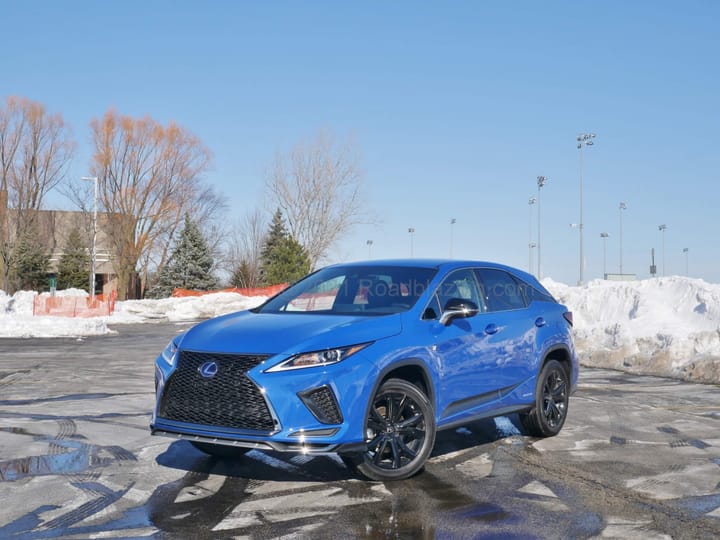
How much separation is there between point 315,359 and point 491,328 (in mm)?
2149

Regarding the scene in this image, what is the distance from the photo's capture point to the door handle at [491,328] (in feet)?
23.5

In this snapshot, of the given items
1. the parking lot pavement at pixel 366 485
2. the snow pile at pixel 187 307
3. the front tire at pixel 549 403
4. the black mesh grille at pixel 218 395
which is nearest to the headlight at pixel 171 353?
the black mesh grille at pixel 218 395

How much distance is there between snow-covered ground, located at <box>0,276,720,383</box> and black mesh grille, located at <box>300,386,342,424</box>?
10.1 meters

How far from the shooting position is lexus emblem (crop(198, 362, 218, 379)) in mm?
5727

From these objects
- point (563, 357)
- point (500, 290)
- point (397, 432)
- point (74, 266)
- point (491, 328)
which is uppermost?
point (74, 266)

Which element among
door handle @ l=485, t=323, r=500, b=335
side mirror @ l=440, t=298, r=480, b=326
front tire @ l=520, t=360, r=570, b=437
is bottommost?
front tire @ l=520, t=360, r=570, b=437

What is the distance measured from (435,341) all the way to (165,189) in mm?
51160

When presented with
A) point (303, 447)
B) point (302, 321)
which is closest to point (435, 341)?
point (302, 321)

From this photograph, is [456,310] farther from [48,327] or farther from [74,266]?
[74,266]

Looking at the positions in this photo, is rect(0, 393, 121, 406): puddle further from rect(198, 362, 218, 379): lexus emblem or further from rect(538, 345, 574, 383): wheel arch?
rect(538, 345, 574, 383): wheel arch

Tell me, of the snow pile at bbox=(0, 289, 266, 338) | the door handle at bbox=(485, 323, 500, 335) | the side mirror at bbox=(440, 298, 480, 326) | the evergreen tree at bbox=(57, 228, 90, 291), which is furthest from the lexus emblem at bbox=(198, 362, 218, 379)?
the evergreen tree at bbox=(57, 228, 90, 291)

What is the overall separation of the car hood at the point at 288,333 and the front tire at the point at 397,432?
424mm

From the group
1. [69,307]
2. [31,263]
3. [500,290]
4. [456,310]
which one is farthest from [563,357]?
[31,263]

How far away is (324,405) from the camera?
18.3 ft
